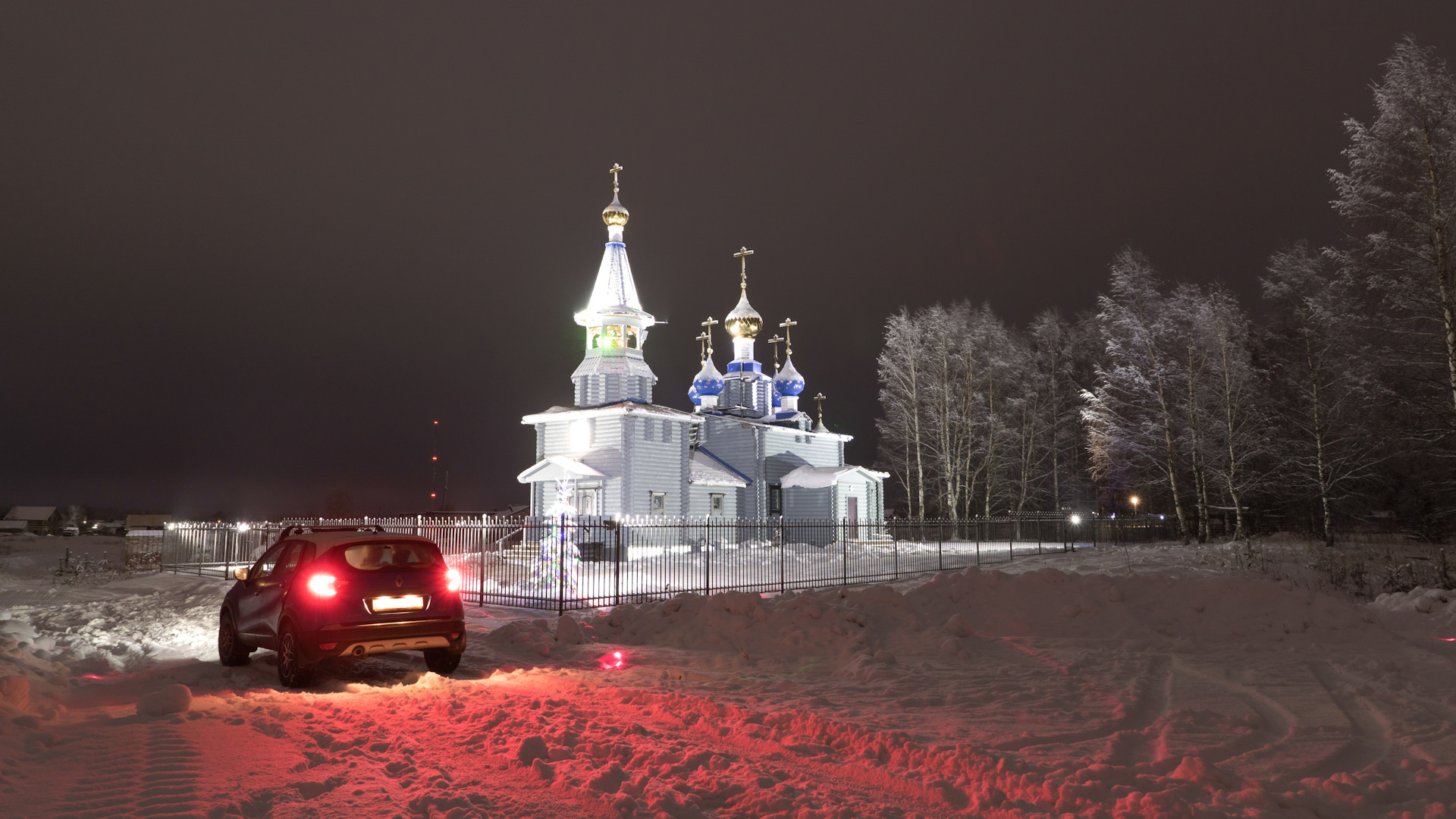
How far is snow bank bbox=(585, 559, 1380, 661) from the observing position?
11.3 meters

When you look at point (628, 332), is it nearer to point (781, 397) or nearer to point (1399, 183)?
point (781, 397)

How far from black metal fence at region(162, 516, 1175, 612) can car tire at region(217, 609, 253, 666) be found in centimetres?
593

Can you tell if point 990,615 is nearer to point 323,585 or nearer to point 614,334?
point 323,585

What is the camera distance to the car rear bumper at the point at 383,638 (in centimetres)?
816

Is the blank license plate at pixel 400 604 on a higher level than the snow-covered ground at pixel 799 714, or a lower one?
higher

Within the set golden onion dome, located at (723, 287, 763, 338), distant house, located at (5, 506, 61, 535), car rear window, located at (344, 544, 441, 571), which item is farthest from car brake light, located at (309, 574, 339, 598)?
distant house, located at (5, 506, 61, 535)

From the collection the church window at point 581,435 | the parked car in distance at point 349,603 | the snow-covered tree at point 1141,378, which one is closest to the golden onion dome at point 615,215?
the church window at point 581,435

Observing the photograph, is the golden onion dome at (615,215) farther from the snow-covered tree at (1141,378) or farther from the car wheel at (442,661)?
the car wheel at (442,661)

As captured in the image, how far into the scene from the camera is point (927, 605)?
1315cm

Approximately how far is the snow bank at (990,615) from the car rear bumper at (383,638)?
2781 millimetres

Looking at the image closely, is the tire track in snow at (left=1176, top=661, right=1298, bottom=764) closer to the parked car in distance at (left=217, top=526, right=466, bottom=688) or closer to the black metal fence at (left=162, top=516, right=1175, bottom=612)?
the parked car in distance at (left=217, top=526, right=466, bottom=688)

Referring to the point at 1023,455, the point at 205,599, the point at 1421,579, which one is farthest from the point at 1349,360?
the point at 205,599

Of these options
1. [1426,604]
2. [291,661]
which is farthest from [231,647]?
[1426,604]

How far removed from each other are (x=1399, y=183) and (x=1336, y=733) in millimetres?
21031
